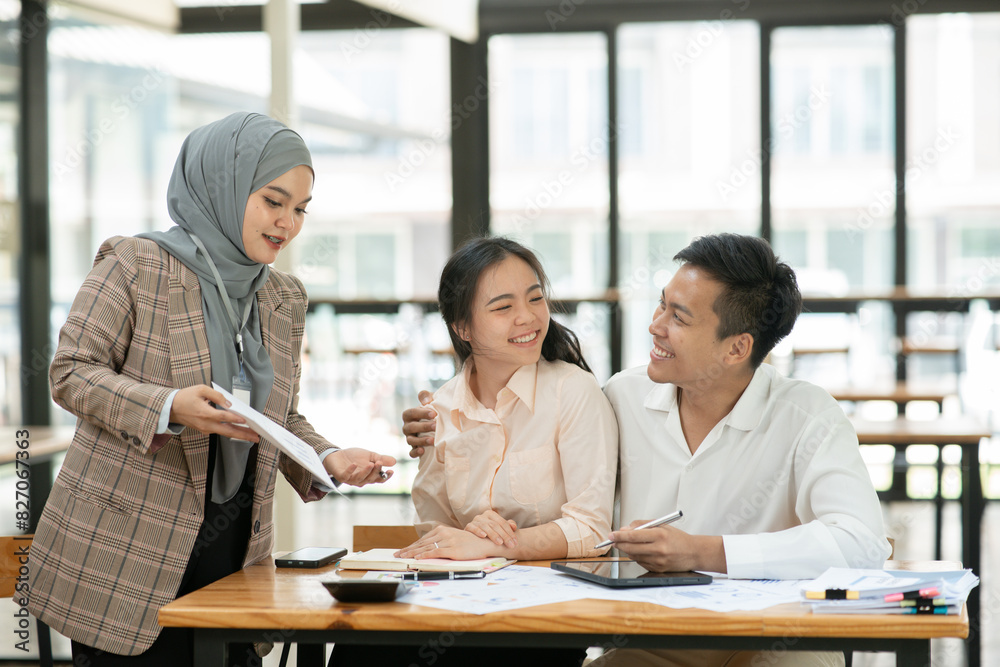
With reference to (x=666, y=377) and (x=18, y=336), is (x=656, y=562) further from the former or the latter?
(x=18, y=336)

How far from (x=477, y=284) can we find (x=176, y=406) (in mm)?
661

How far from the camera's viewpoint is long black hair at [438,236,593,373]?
188 cm

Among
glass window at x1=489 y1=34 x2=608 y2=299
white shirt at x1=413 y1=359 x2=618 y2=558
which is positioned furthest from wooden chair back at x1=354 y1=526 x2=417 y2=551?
glass window at x1=489 y1=34 x2=608 y2=299

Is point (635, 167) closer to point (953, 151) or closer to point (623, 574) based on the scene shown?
point (953, 151)

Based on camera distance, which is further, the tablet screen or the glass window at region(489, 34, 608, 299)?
the glass window at region(489, 34, 608, 299)

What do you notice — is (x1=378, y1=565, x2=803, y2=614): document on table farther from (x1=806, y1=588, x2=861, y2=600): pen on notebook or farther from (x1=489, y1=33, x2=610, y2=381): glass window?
(x1=489, y1=33, x2=610, y2=381): glass window

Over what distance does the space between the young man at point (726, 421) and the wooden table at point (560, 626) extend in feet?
1.38

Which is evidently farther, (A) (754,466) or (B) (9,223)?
(B) (9,223)

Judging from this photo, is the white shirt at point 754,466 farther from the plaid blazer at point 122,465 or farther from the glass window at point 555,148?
the glass window at point 555,148

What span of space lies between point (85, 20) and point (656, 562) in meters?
4.06

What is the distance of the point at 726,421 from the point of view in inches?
68.9

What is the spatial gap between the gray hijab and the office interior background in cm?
383

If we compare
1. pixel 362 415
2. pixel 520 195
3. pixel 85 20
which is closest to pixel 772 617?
pixel 85 20

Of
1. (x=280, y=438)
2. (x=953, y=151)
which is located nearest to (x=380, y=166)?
(x=953, y=151)
